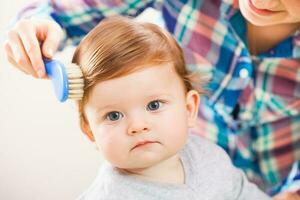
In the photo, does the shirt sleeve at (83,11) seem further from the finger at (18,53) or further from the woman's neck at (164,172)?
the woman's neck at (164,172)

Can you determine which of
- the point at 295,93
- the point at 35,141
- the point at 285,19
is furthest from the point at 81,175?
the point at 285,19

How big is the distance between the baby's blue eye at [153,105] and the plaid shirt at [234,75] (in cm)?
22

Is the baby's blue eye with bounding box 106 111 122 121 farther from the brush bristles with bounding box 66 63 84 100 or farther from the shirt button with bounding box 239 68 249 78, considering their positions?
the shirt button with bounding box 239 68 249 78

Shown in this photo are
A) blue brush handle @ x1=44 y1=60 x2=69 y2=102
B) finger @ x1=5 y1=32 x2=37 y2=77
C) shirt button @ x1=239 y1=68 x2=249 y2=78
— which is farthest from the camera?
shirt button @ x1=239 y1=68 x2=249 y2=78

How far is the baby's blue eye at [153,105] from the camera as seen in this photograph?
73 cm

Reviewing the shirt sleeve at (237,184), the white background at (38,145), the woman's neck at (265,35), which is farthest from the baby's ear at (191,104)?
the white background at (38,145)

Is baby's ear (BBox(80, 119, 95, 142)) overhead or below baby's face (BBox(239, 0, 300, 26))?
below

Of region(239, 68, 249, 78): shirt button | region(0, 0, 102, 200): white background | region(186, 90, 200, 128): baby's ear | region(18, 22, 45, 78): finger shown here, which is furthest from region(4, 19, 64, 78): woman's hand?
region(0, 0, 102, 200): white background

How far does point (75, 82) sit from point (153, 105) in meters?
0.12

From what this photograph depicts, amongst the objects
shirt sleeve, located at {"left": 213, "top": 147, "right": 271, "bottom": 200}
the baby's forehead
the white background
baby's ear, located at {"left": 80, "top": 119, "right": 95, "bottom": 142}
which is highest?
the baby's forehead

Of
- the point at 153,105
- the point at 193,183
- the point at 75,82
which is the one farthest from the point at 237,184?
the point at 75,82

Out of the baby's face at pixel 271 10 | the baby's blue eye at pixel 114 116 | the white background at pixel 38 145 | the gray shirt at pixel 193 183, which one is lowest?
the white background at pixel 38 145

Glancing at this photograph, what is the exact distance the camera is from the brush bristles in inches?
28.0

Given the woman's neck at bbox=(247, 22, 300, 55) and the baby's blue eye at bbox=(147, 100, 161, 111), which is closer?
the baby's blue eye at bbox=(147, 100, 161, 111)
